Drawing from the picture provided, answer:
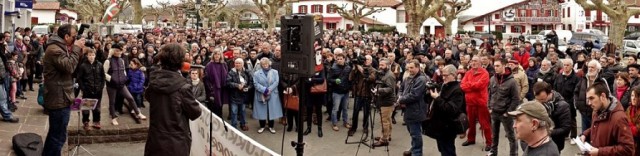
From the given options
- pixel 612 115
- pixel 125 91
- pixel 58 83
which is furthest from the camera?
pixel 125 91

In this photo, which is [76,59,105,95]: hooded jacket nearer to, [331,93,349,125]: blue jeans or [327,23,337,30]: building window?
[331,93,349,125]: blue jeans

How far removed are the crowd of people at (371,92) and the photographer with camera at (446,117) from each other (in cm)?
1

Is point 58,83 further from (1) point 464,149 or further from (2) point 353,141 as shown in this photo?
(1) point 464,149

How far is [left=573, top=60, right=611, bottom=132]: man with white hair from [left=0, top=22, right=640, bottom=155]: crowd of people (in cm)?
2

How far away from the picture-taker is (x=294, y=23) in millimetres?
6289

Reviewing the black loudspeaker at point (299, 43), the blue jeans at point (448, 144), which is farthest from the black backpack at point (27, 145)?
the blue jeans at point (448, 144)

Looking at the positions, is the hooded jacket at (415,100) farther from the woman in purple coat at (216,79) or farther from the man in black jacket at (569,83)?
the woman in purple coat at (216,79)

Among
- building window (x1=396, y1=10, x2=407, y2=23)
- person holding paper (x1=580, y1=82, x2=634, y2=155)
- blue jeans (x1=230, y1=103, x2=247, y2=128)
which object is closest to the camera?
person holding paper (x1=580, y1=82, x2=634, y2=155)

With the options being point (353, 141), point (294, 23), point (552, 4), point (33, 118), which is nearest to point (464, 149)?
point (353, 141)

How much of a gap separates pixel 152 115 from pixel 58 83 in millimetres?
1699

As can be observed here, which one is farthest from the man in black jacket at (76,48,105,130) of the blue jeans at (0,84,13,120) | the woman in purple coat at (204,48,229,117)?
the woman in purple coat at (204,48,229,117)

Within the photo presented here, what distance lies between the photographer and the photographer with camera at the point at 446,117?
721 cm

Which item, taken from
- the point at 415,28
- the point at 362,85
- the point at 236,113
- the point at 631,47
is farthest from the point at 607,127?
the point at 631,47

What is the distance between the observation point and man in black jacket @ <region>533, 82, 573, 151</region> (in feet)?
20.8
